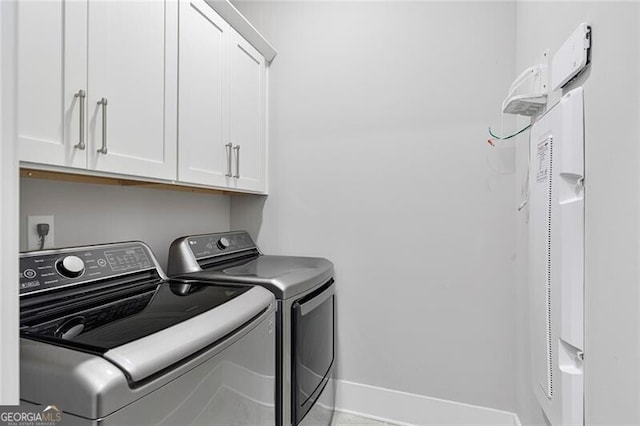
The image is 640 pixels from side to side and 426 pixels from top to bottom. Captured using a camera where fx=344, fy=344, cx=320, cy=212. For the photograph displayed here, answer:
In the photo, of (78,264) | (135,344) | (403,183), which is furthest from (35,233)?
(403,183)

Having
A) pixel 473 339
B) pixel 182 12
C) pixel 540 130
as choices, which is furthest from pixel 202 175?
pixel 473 339

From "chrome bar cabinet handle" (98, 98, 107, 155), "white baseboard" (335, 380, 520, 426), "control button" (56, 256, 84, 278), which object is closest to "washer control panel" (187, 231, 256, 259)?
"control button" (56, 256, 84, 278)

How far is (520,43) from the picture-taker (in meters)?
1.65

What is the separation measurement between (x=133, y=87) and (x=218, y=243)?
0.91 metres

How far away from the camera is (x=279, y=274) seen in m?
1.48

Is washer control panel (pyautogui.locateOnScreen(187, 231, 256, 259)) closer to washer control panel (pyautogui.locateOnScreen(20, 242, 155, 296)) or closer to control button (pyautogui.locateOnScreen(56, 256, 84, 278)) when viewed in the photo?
washer control panel (pyautogui.locateOnScreen(20, 242, 155, 296))

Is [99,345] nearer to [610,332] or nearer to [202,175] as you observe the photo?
[202,175]

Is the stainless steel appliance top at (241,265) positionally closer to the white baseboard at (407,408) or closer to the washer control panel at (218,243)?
the washer control panel at (218,243)

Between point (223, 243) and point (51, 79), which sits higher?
point (51, 79)

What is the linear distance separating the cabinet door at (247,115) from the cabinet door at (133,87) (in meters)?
0.46

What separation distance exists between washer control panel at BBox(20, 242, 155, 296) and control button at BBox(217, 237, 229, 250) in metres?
0.47

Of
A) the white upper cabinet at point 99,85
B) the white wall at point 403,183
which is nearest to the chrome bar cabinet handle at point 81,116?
the white upper cabinet at point 99,85

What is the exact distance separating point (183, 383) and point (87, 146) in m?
0.73

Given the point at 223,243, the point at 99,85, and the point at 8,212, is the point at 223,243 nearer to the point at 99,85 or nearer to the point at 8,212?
the point at 99,85
